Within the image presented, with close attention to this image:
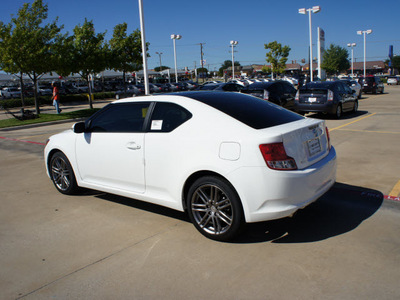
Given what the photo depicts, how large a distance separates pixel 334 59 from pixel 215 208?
285 feet

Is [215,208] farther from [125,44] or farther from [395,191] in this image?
[125,44]

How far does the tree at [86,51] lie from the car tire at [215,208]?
1925cm

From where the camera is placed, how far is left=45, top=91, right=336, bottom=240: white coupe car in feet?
11.4

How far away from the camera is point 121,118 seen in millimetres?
4766

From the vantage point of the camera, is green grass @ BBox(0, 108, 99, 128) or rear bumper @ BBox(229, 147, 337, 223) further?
green grass @ BBox(0, 108, 99, 128)

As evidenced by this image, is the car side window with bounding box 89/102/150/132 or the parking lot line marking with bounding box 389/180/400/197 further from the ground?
the car side window with bounding box 89/102/150/132

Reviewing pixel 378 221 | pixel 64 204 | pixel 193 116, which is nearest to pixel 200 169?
pixel 193 116

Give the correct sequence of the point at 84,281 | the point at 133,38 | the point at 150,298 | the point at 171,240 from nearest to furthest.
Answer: the point at 150,298 < the point at 84,281 < the point at 171,240 < the point at 133,38

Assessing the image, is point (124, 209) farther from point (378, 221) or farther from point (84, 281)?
point (378, 221)

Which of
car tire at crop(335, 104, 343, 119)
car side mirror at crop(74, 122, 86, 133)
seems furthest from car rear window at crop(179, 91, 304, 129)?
car tire at crop(335, 104, 343, 119)

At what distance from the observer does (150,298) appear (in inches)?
115

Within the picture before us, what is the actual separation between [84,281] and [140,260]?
1.84 feet

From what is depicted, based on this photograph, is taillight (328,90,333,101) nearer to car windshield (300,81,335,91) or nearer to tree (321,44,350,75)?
car windshield (300,81,335,91)

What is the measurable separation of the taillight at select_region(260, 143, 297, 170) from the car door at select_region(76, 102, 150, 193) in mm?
1572
